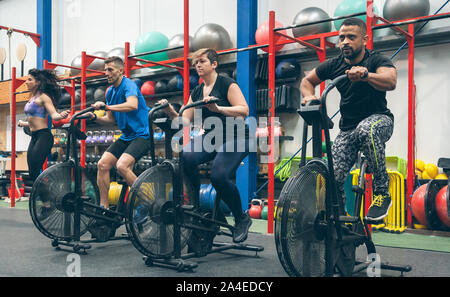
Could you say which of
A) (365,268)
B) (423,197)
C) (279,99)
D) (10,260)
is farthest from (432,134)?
(10,260)

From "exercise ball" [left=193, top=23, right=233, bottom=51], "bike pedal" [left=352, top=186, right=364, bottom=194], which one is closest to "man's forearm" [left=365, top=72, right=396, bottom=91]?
"bike pedal" [left=352, top=186, right=364, bottom=194]

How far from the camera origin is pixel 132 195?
2.63m

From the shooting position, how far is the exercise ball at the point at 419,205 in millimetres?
4323

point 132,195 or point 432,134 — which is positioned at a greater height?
point 432,134

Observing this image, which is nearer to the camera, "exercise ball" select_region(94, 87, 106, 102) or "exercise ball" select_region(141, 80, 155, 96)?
"exercise ball" select_region(141, 80, 155, 96)

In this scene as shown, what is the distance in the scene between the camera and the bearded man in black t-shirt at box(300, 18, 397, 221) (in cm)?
238

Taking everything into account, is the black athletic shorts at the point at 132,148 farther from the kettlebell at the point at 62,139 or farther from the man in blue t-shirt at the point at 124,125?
the kettlebell at the point at 62,139

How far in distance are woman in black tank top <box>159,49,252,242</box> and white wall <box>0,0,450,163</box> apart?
3522 millimetres

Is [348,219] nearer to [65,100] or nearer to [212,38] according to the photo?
[212,38]

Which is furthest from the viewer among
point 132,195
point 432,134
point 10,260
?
point 432,134

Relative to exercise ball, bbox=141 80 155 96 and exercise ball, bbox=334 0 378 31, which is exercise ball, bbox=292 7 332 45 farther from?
exercise ball, bbox=141 80 155 96

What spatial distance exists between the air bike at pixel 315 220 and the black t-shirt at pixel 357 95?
1.00 feet

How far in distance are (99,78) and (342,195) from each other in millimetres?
7109

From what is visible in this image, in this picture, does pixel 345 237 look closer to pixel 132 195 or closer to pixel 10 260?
pixel 132 195
